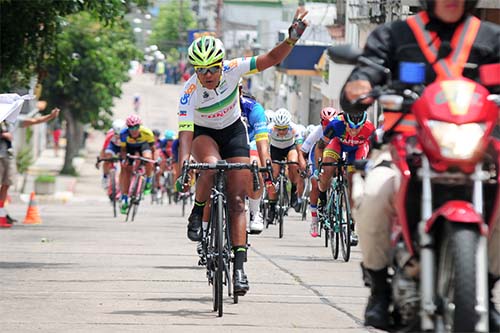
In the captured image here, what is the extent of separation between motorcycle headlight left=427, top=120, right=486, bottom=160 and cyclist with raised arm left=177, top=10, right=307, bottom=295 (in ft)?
15.9

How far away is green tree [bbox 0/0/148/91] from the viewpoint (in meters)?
22.0

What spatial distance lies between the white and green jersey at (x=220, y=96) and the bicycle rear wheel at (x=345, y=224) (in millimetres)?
5232

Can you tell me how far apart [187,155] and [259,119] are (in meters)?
2.14

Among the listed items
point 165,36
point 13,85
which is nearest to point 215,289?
point 13,85

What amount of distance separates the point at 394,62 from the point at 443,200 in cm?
89

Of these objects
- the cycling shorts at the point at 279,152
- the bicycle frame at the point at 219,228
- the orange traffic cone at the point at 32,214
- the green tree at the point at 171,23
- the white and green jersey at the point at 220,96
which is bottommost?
the orange traffic cone at the point at 32,214

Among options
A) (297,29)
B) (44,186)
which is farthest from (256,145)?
(44,186)

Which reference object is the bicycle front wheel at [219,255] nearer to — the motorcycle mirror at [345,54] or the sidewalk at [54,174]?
the motorcycle mirror at [345,54]

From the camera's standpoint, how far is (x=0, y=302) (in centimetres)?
1147

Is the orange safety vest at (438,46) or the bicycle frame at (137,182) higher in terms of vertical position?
the orange safety vest at (438,46)

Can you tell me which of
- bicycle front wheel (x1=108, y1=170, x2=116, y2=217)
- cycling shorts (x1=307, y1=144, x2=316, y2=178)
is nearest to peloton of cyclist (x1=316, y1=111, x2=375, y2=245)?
cycling shorts (x1=307, y1=144, x2=316, y2=178)

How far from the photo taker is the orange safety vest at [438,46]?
6.88 meters

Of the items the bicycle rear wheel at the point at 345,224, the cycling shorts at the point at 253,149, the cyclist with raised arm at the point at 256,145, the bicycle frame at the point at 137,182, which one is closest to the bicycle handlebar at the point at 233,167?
the cyclist with raised arm at the point at 256,145

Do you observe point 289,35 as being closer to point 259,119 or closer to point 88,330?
point 259,119
